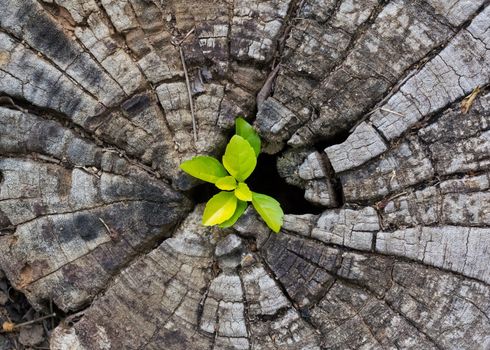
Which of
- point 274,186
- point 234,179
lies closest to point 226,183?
point 234,179

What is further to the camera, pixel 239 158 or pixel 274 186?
pixel 274 186

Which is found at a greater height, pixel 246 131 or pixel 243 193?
pixel 246 131

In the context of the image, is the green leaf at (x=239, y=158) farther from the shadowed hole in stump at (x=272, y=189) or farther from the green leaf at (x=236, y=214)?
the shadowed hole in stump at (x=272, y=189)

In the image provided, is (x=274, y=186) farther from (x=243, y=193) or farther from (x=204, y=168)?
(x=204, y=168)

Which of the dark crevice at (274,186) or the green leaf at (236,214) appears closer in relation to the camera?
the green leaf at (236,214)

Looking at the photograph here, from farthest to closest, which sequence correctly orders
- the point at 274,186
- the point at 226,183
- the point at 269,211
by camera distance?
the point at 274,186
the point at 226,183
the point at 269,211

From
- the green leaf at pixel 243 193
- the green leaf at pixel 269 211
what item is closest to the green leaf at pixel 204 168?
the green leaf at pixel 243 193
